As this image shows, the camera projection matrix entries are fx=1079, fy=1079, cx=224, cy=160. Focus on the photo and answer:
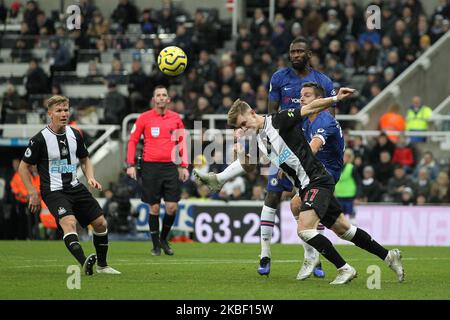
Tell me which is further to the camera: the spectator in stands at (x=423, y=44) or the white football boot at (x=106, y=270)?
the spectator in stands at (x=423, y=44)

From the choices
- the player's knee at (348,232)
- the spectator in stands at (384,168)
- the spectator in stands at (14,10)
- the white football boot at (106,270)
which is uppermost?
the spectator in stands at (14,10)

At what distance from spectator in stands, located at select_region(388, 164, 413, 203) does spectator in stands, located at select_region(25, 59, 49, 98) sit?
34.6ft

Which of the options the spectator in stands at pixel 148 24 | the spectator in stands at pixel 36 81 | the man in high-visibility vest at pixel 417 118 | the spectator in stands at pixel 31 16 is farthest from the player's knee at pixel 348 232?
the spectator in stands at pixel 31 16

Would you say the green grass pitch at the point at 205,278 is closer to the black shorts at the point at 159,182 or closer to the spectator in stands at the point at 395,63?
the black shorts at the point at 159,182

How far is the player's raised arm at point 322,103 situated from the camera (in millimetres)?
10609

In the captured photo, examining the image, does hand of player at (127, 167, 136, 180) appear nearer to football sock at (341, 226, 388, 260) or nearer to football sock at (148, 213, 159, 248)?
football sock at (148, 213, 159, 248)

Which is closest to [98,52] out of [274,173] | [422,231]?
[422,231]

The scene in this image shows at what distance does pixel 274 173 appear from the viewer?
12906mm

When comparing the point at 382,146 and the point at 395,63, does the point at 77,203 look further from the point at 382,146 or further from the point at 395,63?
the point at 395,63

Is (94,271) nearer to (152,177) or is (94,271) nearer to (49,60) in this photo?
(152,177)

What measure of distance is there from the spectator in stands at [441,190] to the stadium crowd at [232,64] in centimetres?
2

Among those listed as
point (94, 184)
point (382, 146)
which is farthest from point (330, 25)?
point (94, 184)

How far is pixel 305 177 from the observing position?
11250mm

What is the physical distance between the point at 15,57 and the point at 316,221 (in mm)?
21337
